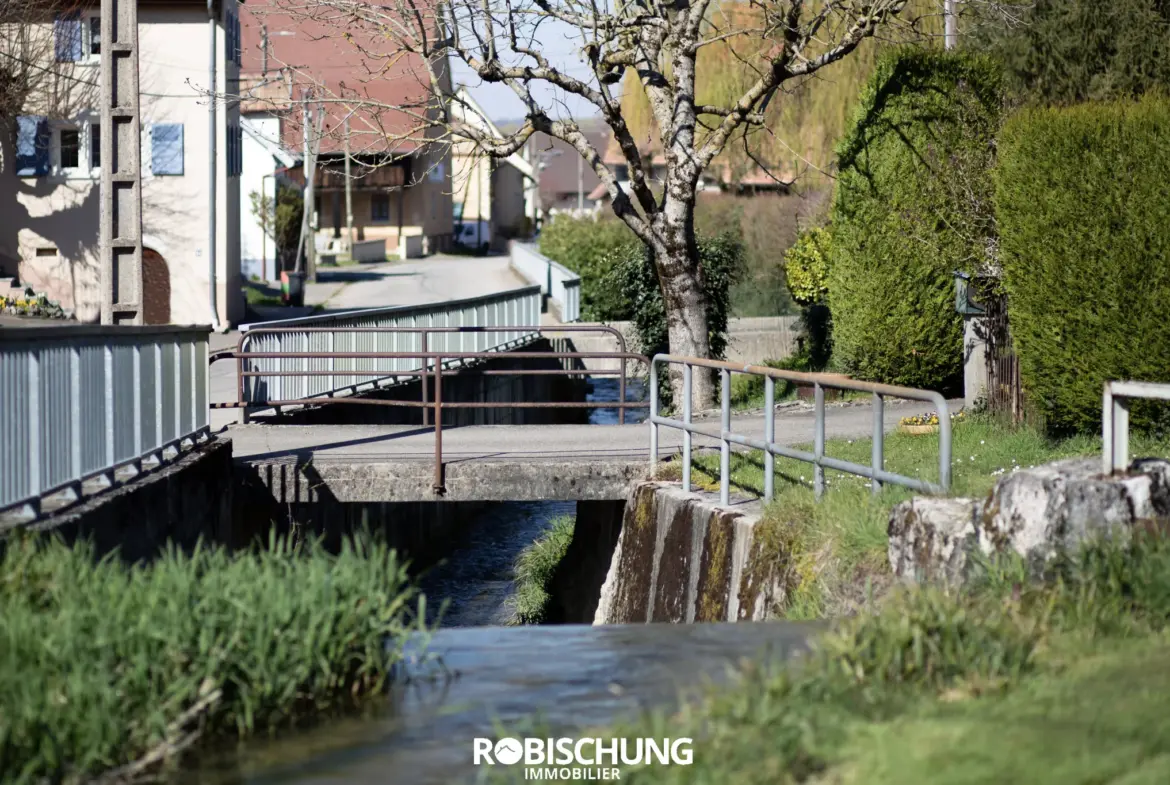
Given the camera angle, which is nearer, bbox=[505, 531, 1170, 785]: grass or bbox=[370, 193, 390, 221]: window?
bbox=[505, 531, 1170, 785]: grass

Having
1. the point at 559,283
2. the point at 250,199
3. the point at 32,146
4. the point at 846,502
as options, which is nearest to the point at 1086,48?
the point at 559,283

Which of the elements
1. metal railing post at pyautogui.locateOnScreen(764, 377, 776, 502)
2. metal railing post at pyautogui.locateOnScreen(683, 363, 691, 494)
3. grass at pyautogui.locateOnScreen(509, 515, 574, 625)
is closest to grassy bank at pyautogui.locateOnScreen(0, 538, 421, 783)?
metal railing post at pyautogui.locateOnScreen(764, 377, 776, 502)

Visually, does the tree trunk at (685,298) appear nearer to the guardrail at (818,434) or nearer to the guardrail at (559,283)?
the guardrail at (818,434)

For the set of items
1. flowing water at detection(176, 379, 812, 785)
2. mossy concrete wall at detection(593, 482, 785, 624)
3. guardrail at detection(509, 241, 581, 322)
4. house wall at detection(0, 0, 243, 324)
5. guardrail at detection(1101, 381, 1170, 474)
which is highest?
house wall at detection(0, 0, 243, 324)

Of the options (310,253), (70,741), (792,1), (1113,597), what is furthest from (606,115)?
(310,253)

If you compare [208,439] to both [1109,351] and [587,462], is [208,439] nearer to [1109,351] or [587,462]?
[587,462]

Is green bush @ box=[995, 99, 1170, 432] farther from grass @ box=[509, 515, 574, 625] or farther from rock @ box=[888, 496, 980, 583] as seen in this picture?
grass @ box=[509, 515, 574, 625]

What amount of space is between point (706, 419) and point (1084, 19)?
40.1 ft

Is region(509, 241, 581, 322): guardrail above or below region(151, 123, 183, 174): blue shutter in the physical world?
below

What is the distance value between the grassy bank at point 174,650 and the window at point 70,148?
34.1 meters

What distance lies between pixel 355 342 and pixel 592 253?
17449 millimetres

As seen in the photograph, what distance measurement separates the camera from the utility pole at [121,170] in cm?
1559

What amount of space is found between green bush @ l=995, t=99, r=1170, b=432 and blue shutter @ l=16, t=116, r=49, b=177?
30.1 metres

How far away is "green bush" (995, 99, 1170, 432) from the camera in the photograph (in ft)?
36.4
